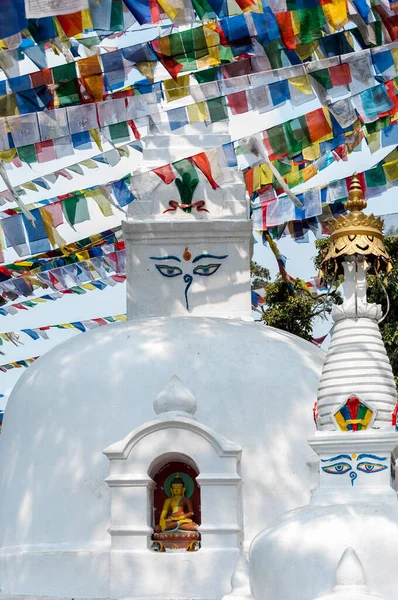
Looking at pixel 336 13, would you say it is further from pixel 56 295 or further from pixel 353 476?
pixel 56 295

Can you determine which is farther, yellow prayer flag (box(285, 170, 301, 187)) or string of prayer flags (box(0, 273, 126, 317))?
string of prayer flags (box(0, 273, 126, 317))

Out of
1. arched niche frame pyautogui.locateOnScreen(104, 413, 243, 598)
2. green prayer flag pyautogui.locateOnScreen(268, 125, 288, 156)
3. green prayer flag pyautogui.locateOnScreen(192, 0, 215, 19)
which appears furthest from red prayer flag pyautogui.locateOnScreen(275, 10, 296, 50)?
arched niche frame pyautogui.locateOnScreen(104, 413, 243, 598)

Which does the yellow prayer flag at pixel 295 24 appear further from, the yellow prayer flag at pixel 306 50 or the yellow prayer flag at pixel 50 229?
the yellow prayer flag at pixel 50 229

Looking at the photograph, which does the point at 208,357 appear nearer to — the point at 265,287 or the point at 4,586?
the point at 4,586

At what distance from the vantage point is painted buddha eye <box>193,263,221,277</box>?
1376 centimetres

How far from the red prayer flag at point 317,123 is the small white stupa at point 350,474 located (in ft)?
8.39

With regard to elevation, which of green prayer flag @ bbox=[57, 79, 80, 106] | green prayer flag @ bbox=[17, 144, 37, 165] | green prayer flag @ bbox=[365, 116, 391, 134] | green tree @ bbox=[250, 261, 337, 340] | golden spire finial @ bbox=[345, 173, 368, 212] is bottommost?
golden spire finial @ bbox=[345, 173, 368, 212]

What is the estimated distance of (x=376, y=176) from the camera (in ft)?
38.9

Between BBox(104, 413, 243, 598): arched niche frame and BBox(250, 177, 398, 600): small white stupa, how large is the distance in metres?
2.84

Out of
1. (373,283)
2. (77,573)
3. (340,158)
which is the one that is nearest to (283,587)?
(77,573)

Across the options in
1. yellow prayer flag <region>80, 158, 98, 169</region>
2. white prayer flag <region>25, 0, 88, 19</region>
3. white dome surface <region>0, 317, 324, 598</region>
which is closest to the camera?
white prayer flag <region>25, 0, 88, 19</region>

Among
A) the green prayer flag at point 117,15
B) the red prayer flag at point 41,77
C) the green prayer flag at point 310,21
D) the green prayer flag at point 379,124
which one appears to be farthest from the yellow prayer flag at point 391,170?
the red prayer flag at point 41,77

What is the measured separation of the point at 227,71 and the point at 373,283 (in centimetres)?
814

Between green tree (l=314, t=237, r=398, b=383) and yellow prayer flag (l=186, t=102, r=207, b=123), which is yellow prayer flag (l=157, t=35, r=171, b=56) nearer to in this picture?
yellow prayer flag (l=186, t=102, r=207, b=123)
